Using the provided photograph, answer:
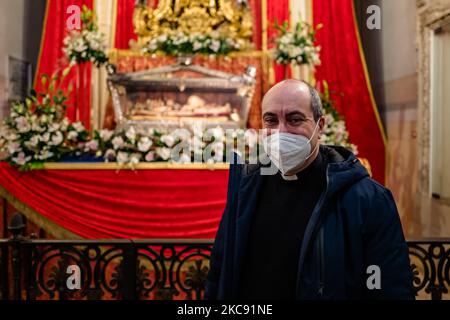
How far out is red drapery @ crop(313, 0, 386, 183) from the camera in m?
6.93

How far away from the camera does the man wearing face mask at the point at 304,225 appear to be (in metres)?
1.64

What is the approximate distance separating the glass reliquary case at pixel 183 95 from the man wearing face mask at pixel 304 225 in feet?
13.7

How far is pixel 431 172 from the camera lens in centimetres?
565

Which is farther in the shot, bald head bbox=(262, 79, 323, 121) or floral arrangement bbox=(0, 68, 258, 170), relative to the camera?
floral arrangement bbox=(0, 68, 258, 170)

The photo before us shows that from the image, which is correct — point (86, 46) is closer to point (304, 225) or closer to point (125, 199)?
point (125, 199)

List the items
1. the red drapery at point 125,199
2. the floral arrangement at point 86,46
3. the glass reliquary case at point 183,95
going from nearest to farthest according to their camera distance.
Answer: the red drapery at point 125,199 → the floral arrangement at point 86,46 → the glass reliquary case at point 183,95

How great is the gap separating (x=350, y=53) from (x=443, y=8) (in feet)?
5.81

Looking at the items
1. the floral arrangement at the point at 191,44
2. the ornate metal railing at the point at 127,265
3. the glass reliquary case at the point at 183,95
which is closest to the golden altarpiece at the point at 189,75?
the glass reliquary case at the point at 183,95

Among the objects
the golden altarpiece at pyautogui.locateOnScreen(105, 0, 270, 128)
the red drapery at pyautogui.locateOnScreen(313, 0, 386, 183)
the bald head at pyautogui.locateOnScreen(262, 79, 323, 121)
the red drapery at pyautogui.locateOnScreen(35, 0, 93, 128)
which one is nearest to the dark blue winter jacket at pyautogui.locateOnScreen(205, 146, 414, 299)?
the bald head at pyautogui.locateOnScreen(262, 79, 323, 121)

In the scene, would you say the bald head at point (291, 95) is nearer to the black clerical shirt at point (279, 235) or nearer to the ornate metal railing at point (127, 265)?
the black clerical shirt at point (279, 235)

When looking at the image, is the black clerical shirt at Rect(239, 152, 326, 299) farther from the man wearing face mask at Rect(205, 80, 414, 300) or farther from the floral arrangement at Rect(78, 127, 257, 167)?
the floral arrangement at Rect(78, 127, 257, 167)

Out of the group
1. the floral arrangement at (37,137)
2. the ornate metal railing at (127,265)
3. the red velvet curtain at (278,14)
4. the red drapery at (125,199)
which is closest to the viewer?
the ornate metal railing at (127,265)

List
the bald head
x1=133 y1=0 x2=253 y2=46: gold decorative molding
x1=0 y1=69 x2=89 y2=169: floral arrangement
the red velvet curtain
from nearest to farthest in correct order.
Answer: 1. the bald head
2. x1=0 y1=69 x2=89 y2=169: floral arrangement
3. x1=133 y1=0 x2=253 y2=46: gold decorative molding
4. the red velvet curtain

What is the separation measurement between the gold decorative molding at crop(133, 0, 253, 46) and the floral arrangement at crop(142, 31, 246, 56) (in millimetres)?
257
